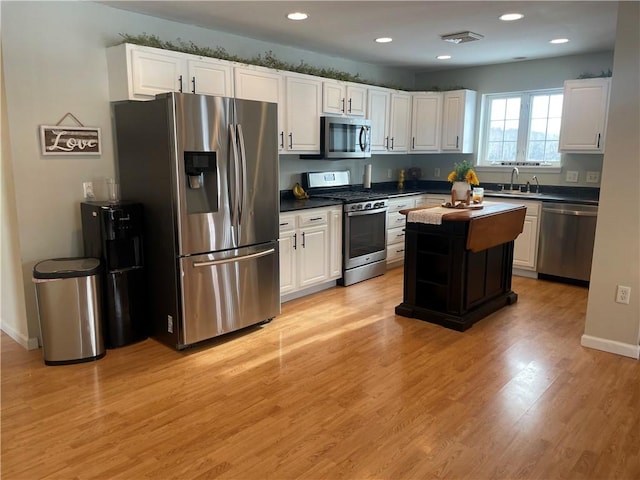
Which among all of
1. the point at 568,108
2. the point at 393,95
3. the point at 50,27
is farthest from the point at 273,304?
the point at 568,108

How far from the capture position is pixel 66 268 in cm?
319

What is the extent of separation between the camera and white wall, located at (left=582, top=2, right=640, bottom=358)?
309cm

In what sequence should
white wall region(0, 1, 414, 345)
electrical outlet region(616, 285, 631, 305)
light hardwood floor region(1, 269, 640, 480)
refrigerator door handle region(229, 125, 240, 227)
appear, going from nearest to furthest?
light hardwood floor region(1, 269, 640, 480) → white wall region(0, 1, 414, 345) → electrical outlet region(616, 285, 631, 305) → refrigerator door handle region(229, 125, 240, 227)

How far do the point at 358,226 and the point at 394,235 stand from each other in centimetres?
81

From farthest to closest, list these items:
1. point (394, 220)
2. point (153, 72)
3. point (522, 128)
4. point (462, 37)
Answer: point (522, 128) < point (394, 220) < point (462, 37) < point (153, 72)

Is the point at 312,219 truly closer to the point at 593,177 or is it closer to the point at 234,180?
the point at 234,180

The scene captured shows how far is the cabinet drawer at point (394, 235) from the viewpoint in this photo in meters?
5.64

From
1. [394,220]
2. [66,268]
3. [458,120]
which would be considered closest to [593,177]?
[458,120]

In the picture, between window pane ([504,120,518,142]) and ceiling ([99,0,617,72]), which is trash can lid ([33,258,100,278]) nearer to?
ceiling ([99,0,617,72])

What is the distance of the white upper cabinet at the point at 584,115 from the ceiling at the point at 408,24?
0.40m

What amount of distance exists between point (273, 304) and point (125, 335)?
1144mm

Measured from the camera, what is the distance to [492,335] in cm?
376

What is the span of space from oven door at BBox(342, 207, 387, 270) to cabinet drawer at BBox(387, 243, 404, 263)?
14 cm

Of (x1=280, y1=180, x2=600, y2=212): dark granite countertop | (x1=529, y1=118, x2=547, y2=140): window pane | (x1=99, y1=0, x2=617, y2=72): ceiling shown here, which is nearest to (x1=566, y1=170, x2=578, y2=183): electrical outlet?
(x1=280, y1=180, x2=600, y2=212): dark granite countertop
